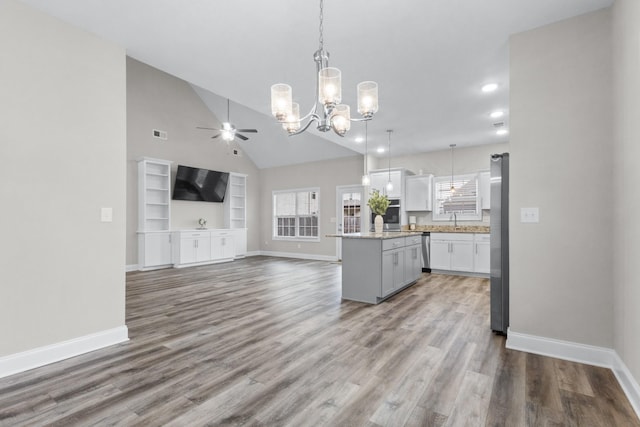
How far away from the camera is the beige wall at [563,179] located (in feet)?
7.78

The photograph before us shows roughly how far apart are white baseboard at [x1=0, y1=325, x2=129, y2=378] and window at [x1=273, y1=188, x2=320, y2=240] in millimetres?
6649

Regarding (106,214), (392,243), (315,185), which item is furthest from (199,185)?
(392,243)

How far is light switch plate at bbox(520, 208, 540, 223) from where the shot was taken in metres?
2.60

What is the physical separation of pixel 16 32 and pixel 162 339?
2660 millimetres

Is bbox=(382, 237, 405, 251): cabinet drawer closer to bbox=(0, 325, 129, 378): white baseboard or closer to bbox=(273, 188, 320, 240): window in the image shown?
bbox=(0, 325, 129, 378): white baseboard

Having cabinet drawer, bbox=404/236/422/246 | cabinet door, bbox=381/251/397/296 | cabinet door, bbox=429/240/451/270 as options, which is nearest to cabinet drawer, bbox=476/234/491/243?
cabinet door, bbox=429/240/451/270

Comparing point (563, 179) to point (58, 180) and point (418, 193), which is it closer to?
point (58, 180)

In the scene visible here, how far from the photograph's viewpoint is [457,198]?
277 inches

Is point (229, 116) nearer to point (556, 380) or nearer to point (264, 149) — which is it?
point (264, 149)

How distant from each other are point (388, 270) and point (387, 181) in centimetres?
349

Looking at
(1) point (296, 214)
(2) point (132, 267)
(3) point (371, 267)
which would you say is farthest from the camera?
(1) point (296, 214)

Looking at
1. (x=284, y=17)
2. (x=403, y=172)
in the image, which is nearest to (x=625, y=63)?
(x=284, y=17)

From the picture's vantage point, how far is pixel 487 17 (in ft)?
8.14

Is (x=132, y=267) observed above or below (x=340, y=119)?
below
